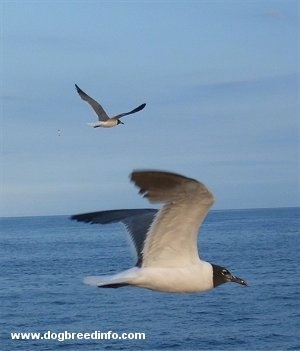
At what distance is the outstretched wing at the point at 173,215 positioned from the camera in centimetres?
559

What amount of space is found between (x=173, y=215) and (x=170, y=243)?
46cm

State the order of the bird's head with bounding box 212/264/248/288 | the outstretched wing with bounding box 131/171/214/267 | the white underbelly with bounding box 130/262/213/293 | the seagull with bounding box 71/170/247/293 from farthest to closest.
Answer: the bird's head with bounding box 212/264/248/288
the white underbelly with bounding box 130/262/213/293
the seagull with bounding box 71/170/247/293
the outstretched wing with bounding box 131/171/214/267

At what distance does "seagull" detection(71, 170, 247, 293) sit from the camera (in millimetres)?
6145

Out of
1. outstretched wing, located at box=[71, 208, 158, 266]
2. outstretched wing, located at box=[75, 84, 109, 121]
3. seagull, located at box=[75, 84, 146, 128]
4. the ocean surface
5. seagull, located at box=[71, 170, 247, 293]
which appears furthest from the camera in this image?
the ocean surface

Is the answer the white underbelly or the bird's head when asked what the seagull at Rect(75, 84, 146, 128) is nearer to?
the bird's head

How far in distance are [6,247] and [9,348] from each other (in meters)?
42.7

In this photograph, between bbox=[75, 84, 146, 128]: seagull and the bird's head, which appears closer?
the bird's head

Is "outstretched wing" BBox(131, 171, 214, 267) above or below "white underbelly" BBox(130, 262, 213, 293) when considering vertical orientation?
above

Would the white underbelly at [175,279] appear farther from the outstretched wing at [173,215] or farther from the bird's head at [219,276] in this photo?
the bird's head at [219,276]

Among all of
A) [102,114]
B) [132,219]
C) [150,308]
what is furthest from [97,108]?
[150,308]

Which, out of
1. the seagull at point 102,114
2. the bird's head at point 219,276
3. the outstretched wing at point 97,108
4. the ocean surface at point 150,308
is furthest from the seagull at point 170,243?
the ocean surface at point 150,308

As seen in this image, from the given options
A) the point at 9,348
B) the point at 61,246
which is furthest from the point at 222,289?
the point at 61,246

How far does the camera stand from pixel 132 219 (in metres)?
7.74

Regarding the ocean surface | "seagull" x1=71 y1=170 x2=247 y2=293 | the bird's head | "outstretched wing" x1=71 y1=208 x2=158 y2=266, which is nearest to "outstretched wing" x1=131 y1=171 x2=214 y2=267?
"seagull" x1=71 y1=170 x2=247 y2=293
